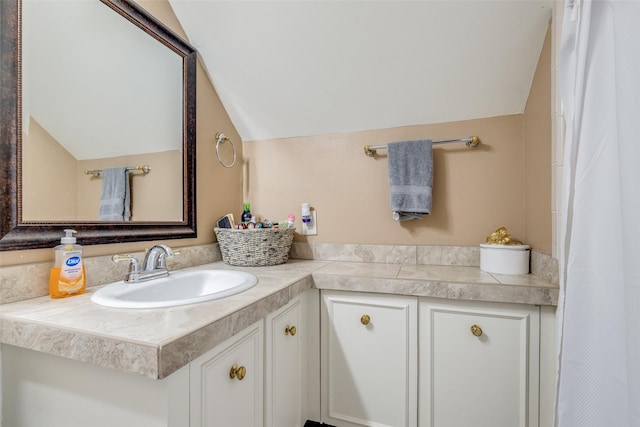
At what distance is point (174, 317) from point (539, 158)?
1417 millimetres

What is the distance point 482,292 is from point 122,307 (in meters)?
1.14

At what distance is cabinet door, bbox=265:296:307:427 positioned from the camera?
→ 98 cm

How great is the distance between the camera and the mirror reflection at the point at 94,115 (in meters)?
0.89

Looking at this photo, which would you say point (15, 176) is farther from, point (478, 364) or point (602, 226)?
point (478, 364)

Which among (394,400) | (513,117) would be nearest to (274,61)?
(513,117)

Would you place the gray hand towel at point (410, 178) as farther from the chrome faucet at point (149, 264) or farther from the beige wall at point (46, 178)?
the beige wall at point (46, 178)

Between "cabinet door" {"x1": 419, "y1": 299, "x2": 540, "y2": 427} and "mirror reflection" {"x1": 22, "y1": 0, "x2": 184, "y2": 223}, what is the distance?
1.26m

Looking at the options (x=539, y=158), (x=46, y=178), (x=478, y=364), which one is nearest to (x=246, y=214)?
(x=46, y=178)

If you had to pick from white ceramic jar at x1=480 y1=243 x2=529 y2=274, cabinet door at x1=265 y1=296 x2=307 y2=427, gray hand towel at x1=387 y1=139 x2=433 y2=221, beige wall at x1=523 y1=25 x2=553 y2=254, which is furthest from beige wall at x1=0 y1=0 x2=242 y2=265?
beige wall at x1=523 y1=25 x2=553 y2=254

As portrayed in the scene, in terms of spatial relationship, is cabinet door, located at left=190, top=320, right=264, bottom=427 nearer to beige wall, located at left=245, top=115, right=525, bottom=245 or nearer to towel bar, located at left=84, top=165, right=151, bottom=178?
towel bar, located at left=84, top=165, right=151, bottom=178

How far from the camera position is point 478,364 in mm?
1082

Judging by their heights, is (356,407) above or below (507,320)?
below

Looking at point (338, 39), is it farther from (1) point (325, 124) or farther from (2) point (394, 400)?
(2) point (394, 400)

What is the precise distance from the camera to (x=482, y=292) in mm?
1053
